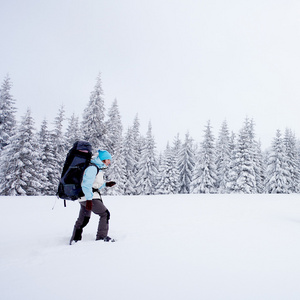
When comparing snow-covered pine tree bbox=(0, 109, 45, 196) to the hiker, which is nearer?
the hiker

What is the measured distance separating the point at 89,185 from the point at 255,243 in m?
3.94

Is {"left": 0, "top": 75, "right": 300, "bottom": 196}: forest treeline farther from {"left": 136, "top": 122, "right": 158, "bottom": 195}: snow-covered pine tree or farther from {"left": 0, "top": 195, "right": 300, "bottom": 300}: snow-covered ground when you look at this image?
{"left": 0, "top": 195, "right": 300, "bottom": 300}: snow-covered ground

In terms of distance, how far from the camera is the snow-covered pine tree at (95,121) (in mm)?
27375

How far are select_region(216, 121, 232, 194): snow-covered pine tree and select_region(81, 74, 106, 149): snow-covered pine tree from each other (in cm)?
2220

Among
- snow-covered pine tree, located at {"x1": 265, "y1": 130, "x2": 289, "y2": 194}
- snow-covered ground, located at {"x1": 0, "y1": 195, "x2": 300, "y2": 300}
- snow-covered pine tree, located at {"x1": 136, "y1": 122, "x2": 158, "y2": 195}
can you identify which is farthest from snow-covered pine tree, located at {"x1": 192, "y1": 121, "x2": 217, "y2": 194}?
snow-covered ground, located at {"x1": 0, "y1": 195, "x2": 300, "y2": 300}

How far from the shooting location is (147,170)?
4075 cm

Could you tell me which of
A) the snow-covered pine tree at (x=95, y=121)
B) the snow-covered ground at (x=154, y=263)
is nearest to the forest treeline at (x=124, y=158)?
the snow-covered pine tree at (x=95, y=121)

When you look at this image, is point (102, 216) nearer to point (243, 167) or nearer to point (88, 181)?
point (88, 181)

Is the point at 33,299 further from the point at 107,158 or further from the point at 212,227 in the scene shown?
the point at 212,227

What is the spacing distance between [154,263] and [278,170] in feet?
129

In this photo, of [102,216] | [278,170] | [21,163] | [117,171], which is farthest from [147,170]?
[102,216]

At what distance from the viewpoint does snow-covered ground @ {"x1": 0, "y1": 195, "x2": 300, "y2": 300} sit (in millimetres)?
2887

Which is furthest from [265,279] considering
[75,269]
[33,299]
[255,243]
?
[33,299]

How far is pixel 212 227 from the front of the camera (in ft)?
22.4
